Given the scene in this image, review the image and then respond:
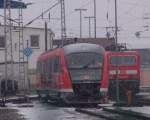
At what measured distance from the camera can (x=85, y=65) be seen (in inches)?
1361

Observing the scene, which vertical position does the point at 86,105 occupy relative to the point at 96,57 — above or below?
below

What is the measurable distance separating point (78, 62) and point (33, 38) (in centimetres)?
4067

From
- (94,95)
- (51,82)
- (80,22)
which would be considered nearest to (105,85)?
(94,95)

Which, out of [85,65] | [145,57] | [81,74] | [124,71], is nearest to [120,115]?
[81,74]

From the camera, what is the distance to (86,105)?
35500mm

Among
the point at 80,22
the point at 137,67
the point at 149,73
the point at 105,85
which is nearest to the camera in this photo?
the point at 105,85

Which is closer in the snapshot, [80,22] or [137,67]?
[137,67]

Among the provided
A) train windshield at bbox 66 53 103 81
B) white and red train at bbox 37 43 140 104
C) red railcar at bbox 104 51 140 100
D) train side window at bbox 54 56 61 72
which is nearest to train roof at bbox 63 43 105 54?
white and red train at bbox 37 43 140 104

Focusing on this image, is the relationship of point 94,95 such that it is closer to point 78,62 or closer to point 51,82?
point 78,62

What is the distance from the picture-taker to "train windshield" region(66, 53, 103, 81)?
34.4 meters

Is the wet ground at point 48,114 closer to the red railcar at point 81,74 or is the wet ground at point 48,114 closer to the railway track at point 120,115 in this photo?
the railway track at point 120,115

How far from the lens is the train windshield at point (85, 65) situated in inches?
1356

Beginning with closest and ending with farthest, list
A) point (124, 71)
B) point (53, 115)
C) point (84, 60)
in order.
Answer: point (53, 115), point (84, 60), point (124, 71)

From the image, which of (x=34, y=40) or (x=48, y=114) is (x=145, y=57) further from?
(x=48, y=114)
